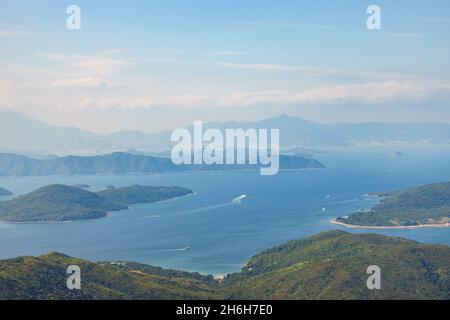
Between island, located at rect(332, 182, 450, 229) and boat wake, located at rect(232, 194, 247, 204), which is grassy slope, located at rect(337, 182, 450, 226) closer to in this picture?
island, located at rect(332, 182, 450, 229)

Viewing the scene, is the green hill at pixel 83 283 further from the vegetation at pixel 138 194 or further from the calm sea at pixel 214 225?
the vegetation at pixel 138 194

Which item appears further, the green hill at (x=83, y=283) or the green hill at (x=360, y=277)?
the green hill at (x=360, y=277)

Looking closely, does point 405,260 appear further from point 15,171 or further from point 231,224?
point 15,171

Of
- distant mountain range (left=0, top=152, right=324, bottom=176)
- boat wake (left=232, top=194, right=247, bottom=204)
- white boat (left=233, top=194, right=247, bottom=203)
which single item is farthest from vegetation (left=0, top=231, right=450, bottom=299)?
distant mountain range (left=0, top=152, right=324, bottom=176)

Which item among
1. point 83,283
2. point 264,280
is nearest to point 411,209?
point 264,280

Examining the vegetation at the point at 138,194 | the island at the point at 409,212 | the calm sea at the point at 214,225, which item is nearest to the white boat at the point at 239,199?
the calm sea at the point at 214,225
